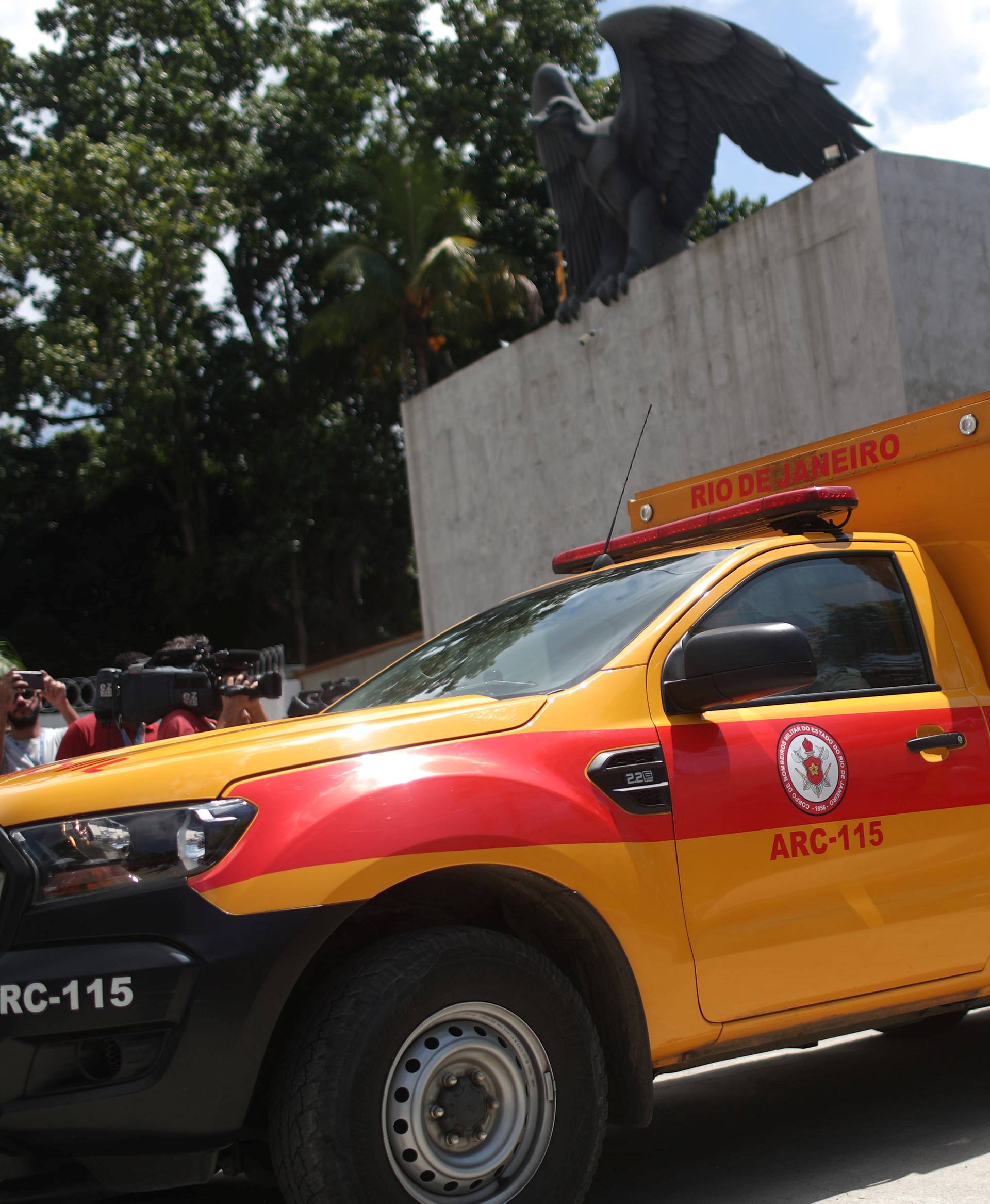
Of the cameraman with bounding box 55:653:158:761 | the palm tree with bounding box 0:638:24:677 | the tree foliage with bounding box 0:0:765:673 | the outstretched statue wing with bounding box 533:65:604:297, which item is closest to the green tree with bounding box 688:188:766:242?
the tree foliage with bounding box 0:0:765:673

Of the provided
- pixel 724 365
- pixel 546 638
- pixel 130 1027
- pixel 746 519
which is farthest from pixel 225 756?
pixel 724 365

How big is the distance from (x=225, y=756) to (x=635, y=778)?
104 cm

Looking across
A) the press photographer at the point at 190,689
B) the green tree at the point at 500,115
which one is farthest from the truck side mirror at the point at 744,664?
the green tree at the point at 500,115

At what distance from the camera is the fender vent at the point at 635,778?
3.12m

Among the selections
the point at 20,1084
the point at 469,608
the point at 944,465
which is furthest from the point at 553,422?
the point at 20,1084

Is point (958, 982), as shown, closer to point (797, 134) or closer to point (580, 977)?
point (580, 977)

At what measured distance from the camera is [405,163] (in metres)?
28.0

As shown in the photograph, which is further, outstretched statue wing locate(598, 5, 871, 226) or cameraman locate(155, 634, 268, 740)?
outstretched statue wing locate(598, 5, 871, 226)

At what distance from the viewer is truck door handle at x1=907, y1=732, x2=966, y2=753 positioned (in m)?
3.65

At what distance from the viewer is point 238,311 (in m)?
33.9

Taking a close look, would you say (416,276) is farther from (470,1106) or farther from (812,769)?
(470,1106)

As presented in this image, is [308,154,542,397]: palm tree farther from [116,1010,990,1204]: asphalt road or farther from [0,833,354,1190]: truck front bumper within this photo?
[0,833,354,1190]: truck front bumper

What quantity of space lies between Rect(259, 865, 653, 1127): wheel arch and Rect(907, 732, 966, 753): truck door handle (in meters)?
1.19

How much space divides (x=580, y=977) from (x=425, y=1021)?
0.57 metres
